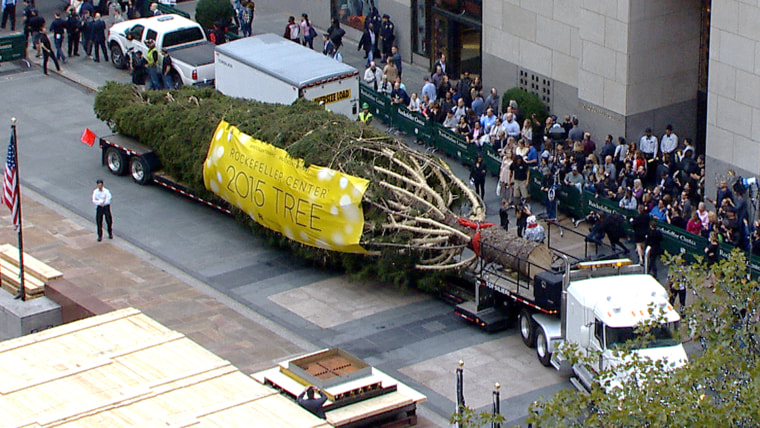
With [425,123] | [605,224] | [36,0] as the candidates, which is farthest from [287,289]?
[36,0]

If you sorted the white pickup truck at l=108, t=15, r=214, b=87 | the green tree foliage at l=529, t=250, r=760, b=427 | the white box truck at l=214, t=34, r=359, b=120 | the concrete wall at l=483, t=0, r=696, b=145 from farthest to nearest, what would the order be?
1. the white pickup truck at l=108, t=15, r=214, b=87
2. the white box truck at l=214, t=34, r=359, b=120
3. the concrete wall at l=483, t=0, r=696, b=145
4. the green tree foliage at l=529, t=250, r=760, b=427

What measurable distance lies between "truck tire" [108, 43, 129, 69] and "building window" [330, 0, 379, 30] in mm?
7748

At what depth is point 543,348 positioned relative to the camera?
27.4 meters

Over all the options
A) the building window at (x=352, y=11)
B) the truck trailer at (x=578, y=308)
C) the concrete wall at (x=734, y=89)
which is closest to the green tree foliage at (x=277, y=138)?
the truck trailer at (x=578, y=308)

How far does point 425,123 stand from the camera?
4016cm

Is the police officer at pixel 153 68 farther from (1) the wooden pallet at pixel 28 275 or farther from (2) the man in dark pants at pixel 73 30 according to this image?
(1) the wooden pallet at pixel 28 275

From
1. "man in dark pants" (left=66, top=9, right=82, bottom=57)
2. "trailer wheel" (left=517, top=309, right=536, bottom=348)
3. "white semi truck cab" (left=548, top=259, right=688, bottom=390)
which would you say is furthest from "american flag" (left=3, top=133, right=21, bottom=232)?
"man in dark pants" (left=66, top=9, right=82, bottom=57)

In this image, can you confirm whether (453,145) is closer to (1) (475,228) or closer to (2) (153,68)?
(1) (475,228)

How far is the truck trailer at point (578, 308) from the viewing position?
2534 cm

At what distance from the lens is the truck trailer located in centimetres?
2534

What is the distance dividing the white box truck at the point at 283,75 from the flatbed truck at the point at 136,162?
4120mm

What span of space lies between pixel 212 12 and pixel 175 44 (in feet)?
→ 12.9

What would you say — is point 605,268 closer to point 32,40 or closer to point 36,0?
point 32,40

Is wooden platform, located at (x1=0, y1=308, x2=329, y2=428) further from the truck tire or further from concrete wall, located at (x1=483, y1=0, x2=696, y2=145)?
the truck tire
